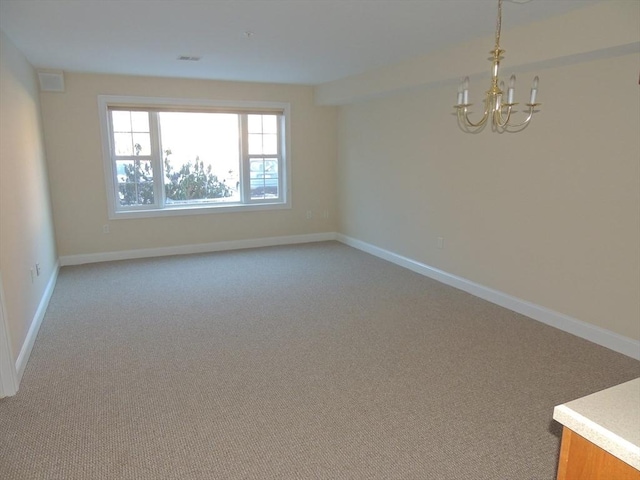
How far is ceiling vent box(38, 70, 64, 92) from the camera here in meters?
5.00

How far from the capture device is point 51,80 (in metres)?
5.05

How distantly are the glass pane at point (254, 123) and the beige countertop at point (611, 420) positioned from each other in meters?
5.93

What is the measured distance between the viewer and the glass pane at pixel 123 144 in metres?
5.72

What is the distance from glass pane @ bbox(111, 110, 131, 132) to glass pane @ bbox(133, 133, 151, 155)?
5.4 inches

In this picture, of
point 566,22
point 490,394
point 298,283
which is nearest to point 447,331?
point 490,394

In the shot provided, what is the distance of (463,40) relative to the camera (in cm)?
372

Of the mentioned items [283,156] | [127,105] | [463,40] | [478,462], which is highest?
[463,40]

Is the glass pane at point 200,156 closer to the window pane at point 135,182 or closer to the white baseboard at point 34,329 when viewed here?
the window pane at point 135,182

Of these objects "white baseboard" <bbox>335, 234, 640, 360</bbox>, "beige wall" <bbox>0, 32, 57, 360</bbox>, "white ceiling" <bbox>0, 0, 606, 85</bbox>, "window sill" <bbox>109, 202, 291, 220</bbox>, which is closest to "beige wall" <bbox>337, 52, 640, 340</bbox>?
"white baseboard" <bbox>335, 234, 640, 360</bbox>

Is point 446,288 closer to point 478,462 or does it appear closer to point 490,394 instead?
point 490,394

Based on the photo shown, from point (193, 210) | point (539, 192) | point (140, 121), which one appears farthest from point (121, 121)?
point (539, 192)

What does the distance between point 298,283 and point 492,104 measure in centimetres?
292

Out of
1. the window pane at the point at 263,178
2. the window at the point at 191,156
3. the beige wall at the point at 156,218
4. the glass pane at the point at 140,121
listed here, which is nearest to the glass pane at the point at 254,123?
the window at the point at 191,156

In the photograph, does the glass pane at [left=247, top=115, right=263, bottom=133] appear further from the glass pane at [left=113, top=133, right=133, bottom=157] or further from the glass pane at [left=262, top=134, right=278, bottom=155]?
the glass pane at [left=113, top=133, right=133, bottom=157]
